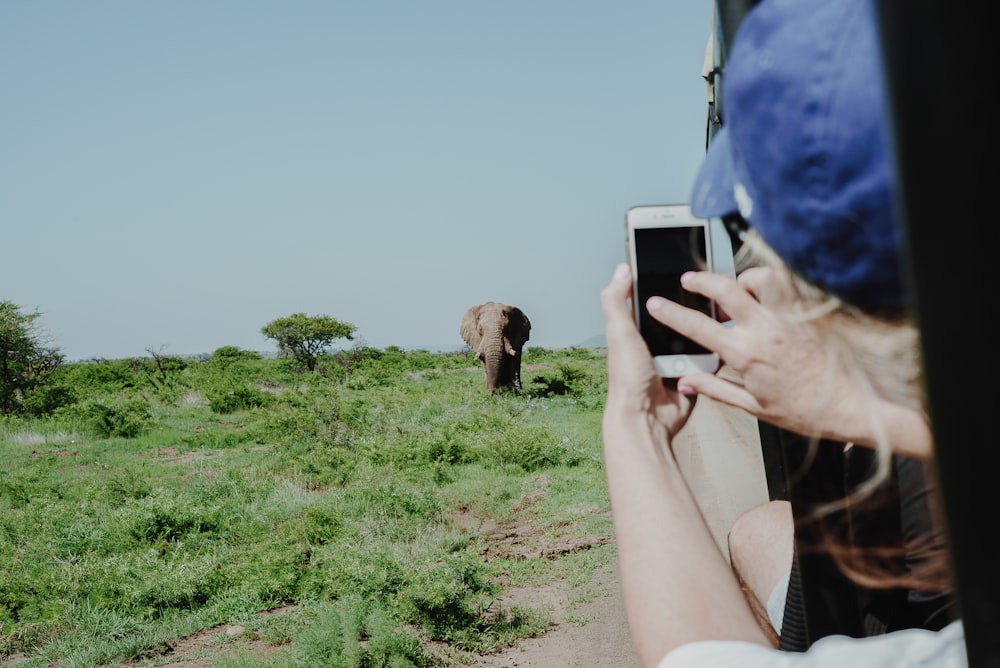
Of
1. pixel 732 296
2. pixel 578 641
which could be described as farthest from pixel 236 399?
pixel 732 296

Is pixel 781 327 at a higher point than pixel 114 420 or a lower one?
higher

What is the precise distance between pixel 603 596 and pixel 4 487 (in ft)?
20.2

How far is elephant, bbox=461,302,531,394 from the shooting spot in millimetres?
15281

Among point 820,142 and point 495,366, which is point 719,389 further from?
point 495,366

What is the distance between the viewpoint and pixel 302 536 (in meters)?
5.23

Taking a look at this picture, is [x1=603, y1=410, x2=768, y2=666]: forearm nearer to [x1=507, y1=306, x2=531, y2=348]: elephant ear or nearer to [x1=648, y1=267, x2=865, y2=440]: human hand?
[x1=648, y1=267, x2=865, y2=440]: human hand

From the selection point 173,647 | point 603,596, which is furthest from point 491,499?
point 173,647

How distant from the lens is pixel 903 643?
2.21ft

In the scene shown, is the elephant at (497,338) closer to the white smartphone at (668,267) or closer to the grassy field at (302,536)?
the grassy field at (302,536)

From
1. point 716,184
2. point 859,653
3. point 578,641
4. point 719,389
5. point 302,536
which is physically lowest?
point 578,641

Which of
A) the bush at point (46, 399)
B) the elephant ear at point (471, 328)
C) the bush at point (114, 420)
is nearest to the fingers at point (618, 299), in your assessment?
the bush at point (114, 420)

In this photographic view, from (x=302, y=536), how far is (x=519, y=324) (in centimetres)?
1185

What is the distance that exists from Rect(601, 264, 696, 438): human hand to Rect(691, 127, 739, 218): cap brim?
207 millimetres

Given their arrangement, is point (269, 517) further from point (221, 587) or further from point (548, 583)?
point (548, 583)
